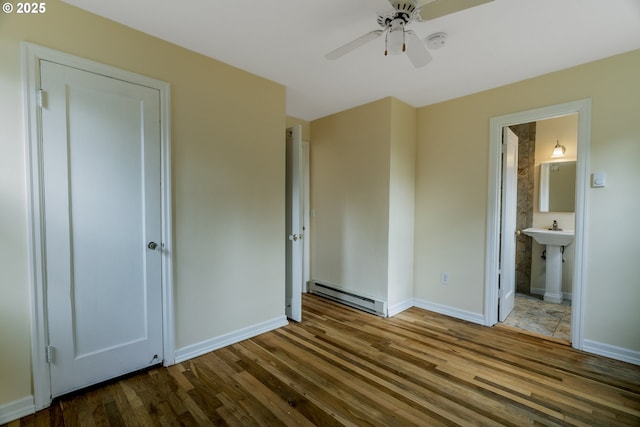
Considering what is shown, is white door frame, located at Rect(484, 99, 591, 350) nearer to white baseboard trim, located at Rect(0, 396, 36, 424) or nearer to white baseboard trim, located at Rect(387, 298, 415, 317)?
white baseboard trim, located at Rect(387, 298, 415, 317)

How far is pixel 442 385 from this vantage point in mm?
2043

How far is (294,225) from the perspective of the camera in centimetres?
318

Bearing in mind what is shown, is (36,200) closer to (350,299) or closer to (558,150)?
(350,299)

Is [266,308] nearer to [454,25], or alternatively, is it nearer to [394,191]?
[394,191]

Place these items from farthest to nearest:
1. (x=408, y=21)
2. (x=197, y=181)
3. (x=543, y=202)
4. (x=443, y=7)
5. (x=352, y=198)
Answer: (x=543, y=202), (x=352, y=198), (x=197, y=181), (x=408, y=21), (x=443, y=7)

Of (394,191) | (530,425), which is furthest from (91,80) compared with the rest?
(530,425)

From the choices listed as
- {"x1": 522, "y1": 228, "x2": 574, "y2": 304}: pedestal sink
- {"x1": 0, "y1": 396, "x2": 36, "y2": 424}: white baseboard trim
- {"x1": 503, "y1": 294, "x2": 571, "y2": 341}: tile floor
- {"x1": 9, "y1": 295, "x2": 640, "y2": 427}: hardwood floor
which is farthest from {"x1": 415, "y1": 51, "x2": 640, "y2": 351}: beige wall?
{"x1": 0, "y1": 396, "x2": 36, "y2": 424}: white baseboard trim

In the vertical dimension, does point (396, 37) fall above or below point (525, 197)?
above

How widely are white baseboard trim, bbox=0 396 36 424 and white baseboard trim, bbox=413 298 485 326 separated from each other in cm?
349

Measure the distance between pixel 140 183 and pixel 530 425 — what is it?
2.91 metres

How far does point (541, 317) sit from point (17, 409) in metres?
4.55

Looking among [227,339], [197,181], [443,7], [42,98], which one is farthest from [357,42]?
[227,339]

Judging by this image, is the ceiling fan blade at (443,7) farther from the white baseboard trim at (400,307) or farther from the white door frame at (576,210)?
the white baseboard trim at (400,307)

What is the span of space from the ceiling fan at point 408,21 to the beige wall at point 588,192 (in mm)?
1605
